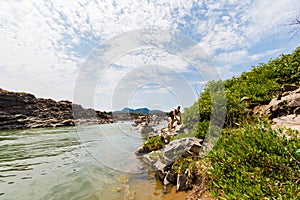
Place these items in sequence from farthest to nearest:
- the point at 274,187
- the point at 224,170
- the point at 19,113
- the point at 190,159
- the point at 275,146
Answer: the point at 19,113 → the point at 190,159 → the point at 224,170 → the point at 275,146 → the point at 274,187

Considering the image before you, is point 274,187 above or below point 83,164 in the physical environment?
above

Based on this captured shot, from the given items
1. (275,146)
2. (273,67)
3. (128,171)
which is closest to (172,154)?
(128,171)

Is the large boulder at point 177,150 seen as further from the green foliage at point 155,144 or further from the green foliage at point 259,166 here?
the green foliage at point 259,166

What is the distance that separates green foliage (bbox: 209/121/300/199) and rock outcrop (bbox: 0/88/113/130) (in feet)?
94.9

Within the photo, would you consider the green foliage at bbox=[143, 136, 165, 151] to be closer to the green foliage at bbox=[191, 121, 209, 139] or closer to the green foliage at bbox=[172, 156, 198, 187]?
the green foliage at bbox=[191, 121, 209, 139]

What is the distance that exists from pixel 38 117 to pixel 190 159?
3938 cm

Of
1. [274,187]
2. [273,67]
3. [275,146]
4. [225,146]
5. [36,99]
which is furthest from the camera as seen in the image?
[36,99]

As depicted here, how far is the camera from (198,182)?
4555mm

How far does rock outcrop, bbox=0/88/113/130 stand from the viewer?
104ft

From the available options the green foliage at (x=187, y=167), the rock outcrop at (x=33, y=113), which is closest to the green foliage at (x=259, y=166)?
the green foliage at (x=187, y=167)

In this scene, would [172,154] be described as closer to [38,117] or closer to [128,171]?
[128,171]

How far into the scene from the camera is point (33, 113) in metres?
37.1

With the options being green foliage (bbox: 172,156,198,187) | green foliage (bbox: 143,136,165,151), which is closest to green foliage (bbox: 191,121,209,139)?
green foliage (bbox: 172,156,198,187)

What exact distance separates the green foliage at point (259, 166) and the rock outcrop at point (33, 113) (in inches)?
1139
